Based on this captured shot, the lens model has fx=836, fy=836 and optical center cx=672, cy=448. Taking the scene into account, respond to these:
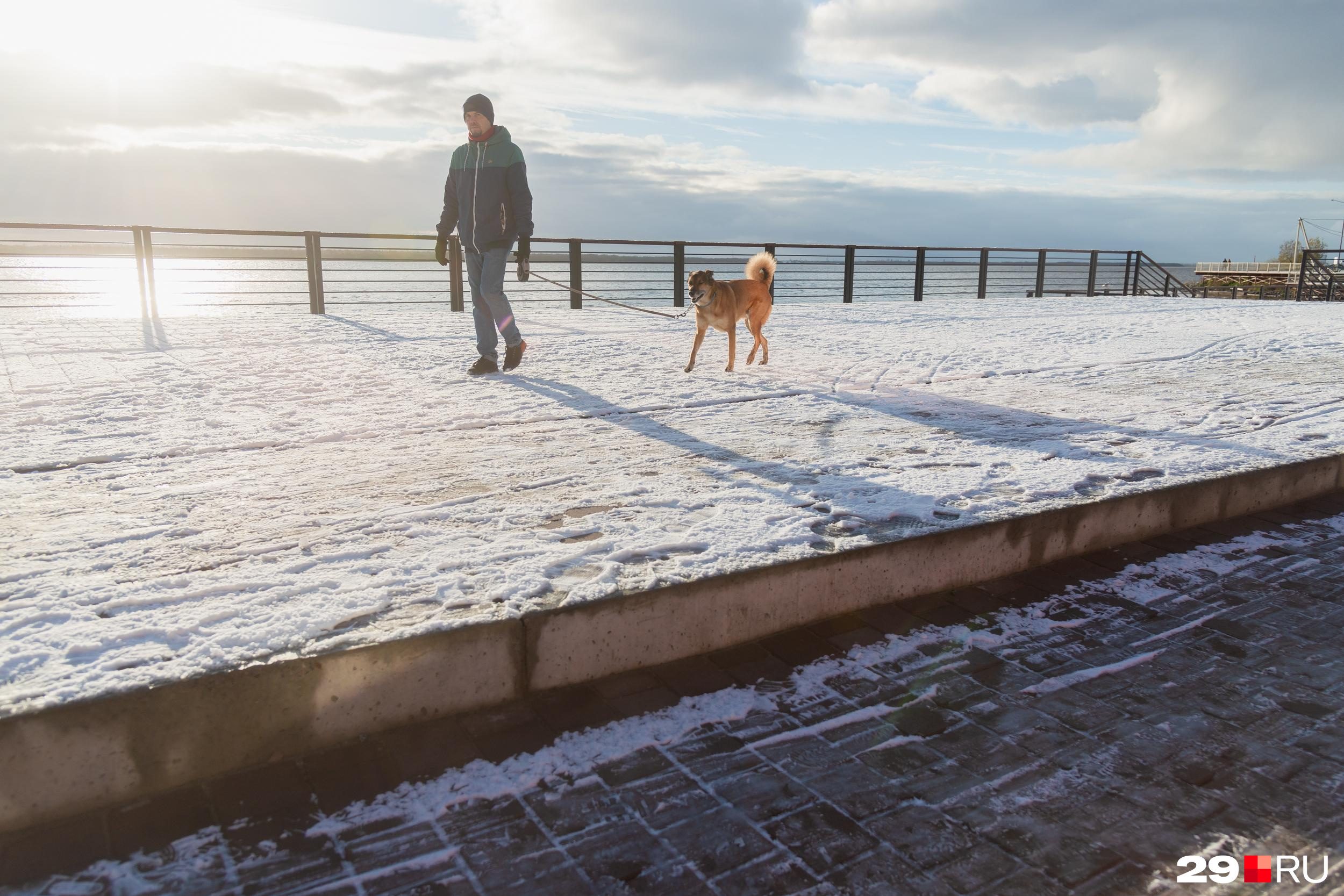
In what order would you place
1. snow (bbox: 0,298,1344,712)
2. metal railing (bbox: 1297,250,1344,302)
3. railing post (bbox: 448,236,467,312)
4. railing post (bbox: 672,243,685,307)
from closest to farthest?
snow (bbox: 0,298,1344,712)
railing post (bbox: 448,236,467,312)
railing post (bbox: 672,243,685,307)
metal railing (bbox: 1297,250,1344,302)

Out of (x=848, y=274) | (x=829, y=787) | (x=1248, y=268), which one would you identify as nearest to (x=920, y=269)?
(x=848, y=274)

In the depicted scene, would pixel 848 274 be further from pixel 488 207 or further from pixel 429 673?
pixel 429 673

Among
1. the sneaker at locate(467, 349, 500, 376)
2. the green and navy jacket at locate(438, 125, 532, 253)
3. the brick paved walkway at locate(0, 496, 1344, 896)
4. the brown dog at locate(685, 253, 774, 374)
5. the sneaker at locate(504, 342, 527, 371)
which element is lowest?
the brick paved walkway at locate(0, 496, 1344, 896)

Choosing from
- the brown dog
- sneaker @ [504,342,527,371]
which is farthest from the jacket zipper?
the brown dog

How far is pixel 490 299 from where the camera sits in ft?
21.9

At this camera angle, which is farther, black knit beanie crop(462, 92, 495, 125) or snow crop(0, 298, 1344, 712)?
black knit beanie crop(462, 92, 495, 125)

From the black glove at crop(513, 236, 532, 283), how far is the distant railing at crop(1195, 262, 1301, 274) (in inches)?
3695

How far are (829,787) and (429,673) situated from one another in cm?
98

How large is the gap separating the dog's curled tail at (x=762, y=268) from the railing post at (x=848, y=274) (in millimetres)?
9243

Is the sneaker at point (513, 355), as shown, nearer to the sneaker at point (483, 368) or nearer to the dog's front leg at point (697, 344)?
the sneaker at point (483, 368)

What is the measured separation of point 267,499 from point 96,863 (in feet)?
5.95

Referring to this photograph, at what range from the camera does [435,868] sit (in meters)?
1.58

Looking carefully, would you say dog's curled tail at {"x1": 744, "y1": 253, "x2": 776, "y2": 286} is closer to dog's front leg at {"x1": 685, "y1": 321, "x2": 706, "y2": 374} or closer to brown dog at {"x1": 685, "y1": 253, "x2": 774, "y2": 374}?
brown dog at {"x1": 685, "y1": 253, "x2": 774, "y2": 374}

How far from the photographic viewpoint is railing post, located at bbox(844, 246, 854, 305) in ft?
54.6
